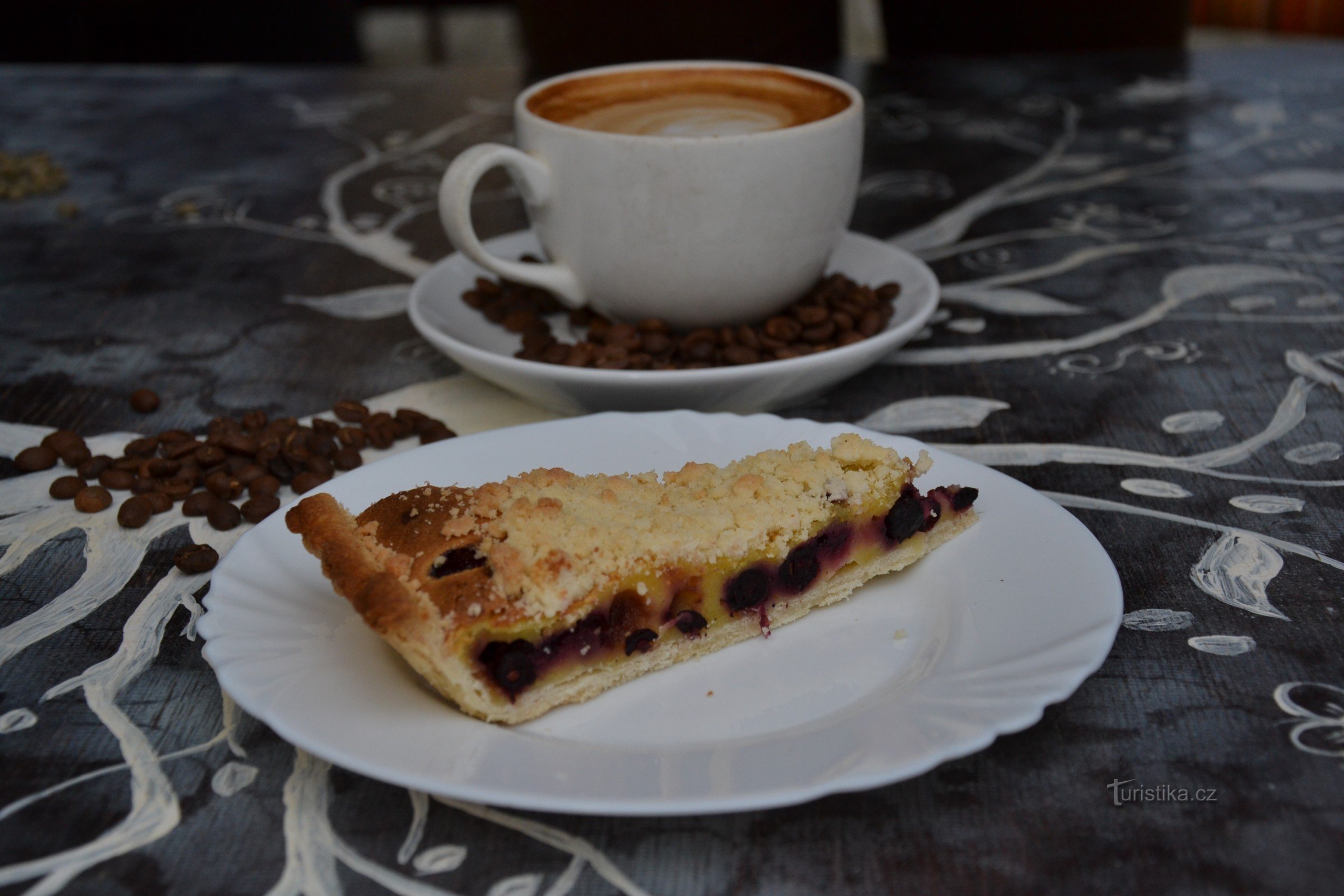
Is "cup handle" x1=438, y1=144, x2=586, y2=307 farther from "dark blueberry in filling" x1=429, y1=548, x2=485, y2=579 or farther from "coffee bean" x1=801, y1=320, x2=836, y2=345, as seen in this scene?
"dark blueberry in filling" x1=429, y1=548, x2=485, y2=579

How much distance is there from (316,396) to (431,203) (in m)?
0.92

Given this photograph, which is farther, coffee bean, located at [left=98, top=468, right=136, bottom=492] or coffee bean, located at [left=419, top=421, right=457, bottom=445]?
coffee bean, located at [left=419, top=421, right=457, bottom=445]

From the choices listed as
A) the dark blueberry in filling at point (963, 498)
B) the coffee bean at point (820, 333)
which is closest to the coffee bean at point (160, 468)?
the coffee bean at point (820, 333)

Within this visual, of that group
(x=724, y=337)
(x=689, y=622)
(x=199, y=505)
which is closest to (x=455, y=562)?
(x=689, y=622)

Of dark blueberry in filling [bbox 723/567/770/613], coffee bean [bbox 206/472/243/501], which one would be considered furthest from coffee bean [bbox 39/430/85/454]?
dark blueberry in filling [bbox 723/567/770/613]

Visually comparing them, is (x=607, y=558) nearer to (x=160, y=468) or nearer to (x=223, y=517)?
(x=223, y=517)

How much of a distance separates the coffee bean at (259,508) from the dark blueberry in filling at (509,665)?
0.51 m

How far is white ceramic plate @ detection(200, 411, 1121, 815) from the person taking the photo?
95 centimetres

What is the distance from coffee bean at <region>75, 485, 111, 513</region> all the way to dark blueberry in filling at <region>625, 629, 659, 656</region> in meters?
0.77

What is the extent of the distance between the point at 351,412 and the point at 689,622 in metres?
0.72

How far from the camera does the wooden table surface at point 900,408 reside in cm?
99

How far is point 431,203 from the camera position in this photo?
2.68 m

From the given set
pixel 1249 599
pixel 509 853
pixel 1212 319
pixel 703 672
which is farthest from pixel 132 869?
pixel 1212 319

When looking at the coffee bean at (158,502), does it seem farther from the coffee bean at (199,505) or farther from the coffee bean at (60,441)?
the coffee bean at (60,441)
